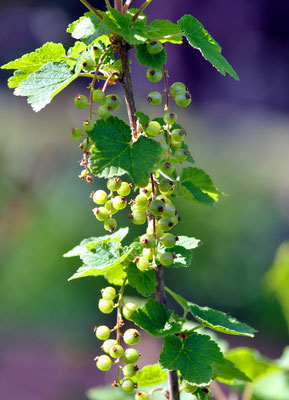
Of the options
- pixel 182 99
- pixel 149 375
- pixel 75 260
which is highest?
pixel 182 99

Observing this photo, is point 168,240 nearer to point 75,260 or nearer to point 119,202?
point 119,202

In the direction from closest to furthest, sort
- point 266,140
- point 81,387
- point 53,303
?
1. point 81,387
2. point 53,303
3. point 266,140

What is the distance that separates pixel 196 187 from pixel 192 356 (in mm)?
243

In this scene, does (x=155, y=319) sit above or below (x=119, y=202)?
below

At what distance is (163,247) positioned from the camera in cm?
70

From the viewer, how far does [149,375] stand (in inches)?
29.3

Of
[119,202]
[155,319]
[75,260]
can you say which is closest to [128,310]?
[155,319]

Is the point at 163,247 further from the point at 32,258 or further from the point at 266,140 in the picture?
the point at 266,140

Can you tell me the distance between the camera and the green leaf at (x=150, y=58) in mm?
647

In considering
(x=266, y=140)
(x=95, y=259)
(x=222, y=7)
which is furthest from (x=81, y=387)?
(x=222, y=7)

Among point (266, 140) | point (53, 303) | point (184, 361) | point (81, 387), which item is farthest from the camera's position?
point (266, 140)

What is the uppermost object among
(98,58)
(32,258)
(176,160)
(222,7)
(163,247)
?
(222,7)

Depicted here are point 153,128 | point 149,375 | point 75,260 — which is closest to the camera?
point 153,128

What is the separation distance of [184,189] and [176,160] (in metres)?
0.05
